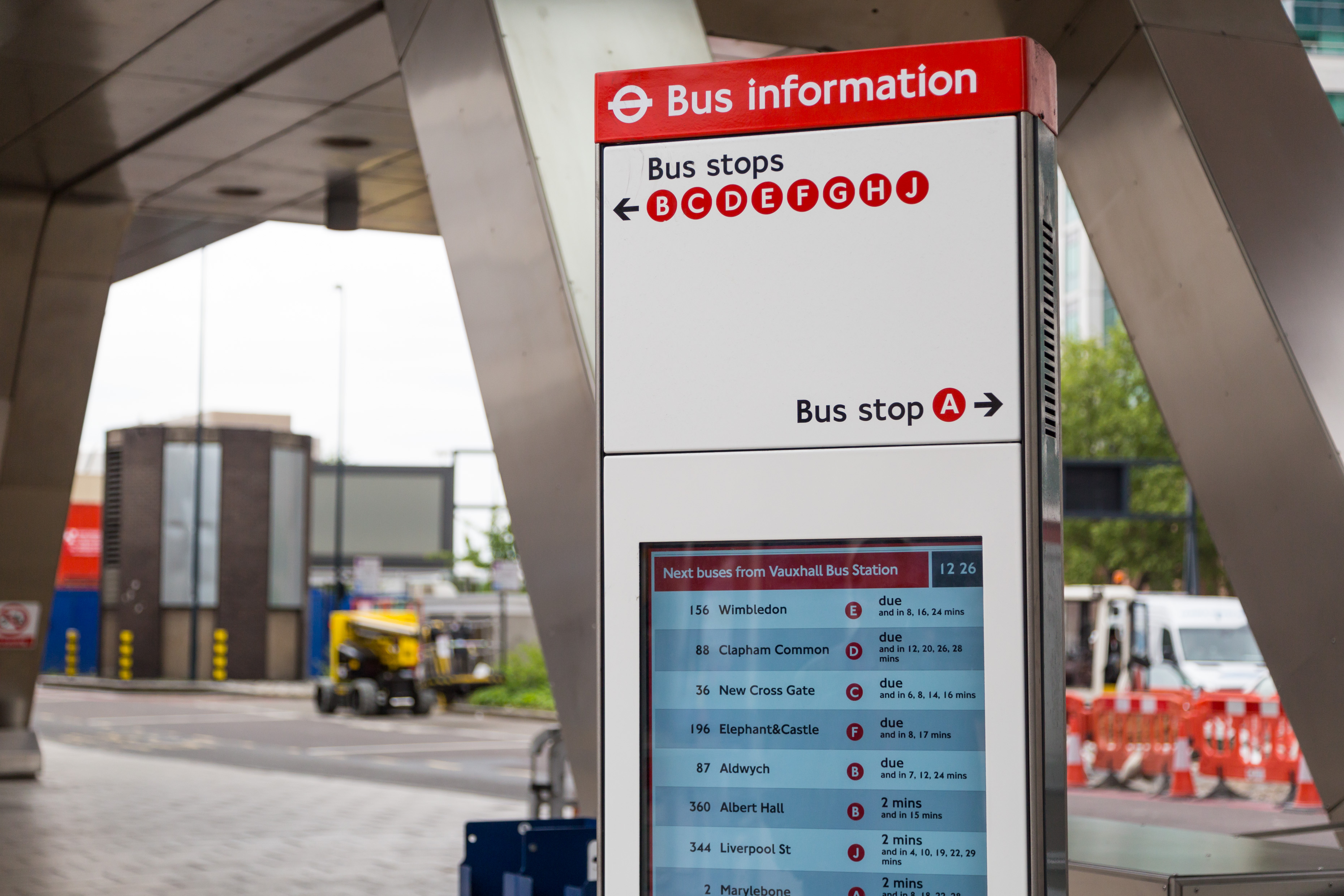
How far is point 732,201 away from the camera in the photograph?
117 inches

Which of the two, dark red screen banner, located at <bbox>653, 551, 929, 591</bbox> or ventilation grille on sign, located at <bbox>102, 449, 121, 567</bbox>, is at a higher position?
ventilation grille on sign, located at <bbox>102, 449, 121, 567</bbox>

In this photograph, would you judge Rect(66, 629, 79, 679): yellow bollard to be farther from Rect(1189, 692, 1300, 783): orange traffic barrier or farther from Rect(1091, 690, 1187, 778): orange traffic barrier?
Rect(1189, 692, 1300, 783): orange traffic barrier

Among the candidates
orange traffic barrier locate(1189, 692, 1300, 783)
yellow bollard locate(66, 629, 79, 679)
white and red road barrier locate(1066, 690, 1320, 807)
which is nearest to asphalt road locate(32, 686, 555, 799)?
white and red road barrier locate(1066, 690, 1320, 807)

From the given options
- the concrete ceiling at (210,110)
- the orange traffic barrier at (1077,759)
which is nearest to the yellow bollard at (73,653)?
the concrete ceiling at (210,110)

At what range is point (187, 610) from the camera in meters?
41.2

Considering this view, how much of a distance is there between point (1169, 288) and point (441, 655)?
2567 centimetres

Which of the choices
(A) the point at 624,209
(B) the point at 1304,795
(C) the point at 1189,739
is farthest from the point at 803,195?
(C) the point at 1189,739

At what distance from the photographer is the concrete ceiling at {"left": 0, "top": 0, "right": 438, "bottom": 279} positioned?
8.37 meters

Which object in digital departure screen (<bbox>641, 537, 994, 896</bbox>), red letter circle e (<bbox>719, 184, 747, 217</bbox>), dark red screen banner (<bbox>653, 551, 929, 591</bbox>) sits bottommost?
digital departure screen (<bbox>641, 537, 994, 896</bbox>)

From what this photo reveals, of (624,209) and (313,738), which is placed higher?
(624,209)

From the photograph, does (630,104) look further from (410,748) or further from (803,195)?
(410,748)

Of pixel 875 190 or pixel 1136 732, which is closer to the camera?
pixel 875 190

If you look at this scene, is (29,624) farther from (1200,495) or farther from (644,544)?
(644,544)

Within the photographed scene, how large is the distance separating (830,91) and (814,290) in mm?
363
